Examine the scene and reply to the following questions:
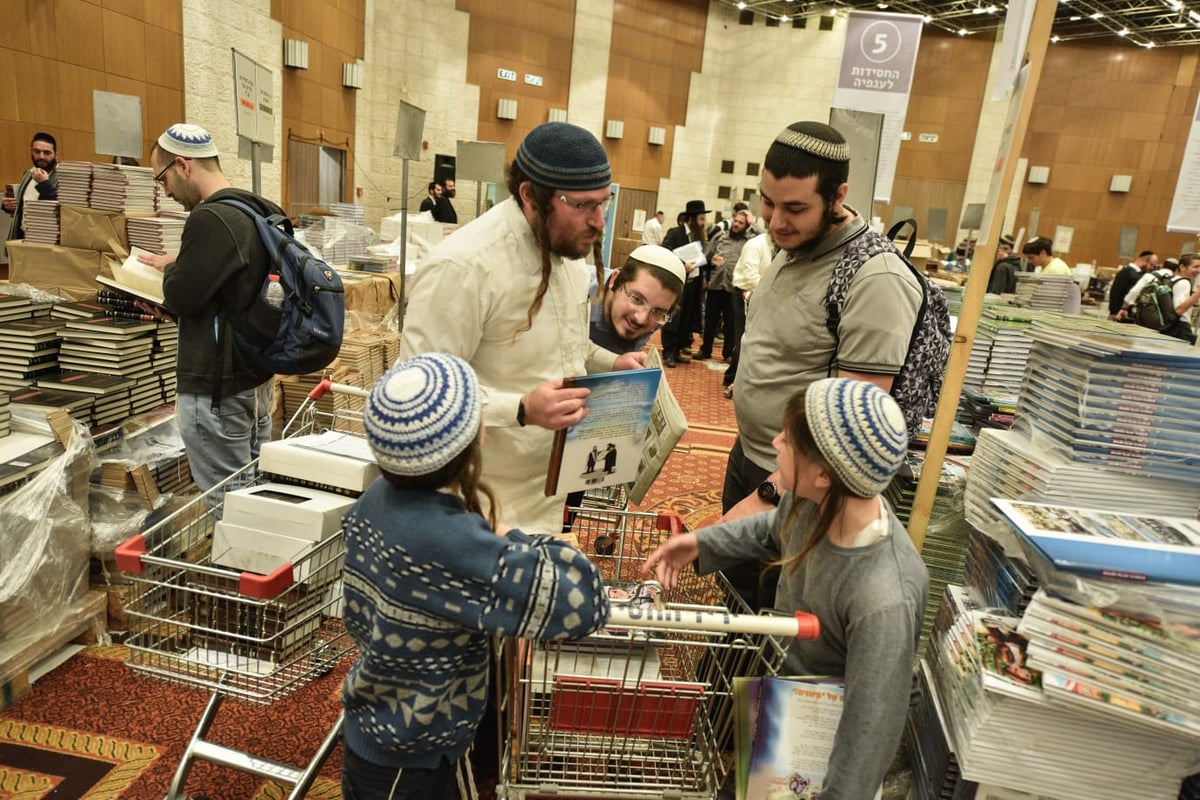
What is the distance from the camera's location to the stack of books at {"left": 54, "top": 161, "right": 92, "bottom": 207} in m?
A: 4.17

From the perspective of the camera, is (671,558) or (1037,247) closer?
(671,558)

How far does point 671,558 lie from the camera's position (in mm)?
1799

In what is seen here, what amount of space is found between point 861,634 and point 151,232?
14.0ft

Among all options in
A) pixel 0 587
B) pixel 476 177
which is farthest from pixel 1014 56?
pixel 476 177

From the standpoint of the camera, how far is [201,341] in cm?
271

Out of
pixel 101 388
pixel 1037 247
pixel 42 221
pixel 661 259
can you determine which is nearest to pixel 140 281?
pixel 101 388

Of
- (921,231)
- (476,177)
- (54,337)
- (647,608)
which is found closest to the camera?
(647,608)

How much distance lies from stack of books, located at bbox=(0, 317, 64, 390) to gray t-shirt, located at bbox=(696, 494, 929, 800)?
3.25 meters

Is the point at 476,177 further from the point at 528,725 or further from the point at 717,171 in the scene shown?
the point at 717,171

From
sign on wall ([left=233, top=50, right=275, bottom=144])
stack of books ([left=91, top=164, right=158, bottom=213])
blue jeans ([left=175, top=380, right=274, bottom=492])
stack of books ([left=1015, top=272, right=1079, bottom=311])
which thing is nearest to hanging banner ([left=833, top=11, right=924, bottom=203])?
stack of books ([left=1015, top=272, right=1079, bottom=311])

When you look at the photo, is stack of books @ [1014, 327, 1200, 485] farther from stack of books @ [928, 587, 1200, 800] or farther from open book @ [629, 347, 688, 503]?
open book @ [629, 347, 688, 503]

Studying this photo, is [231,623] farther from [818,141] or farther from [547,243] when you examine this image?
[818,141]

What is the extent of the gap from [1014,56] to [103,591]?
11.5ft

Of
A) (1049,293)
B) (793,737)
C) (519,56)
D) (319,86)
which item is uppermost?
(519,56)
